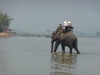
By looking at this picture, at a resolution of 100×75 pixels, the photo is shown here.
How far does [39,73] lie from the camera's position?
14.3 metres

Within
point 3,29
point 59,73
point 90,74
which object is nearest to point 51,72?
point 59,73

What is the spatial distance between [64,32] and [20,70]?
9173 mm

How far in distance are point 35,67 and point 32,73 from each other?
1690 millimetres

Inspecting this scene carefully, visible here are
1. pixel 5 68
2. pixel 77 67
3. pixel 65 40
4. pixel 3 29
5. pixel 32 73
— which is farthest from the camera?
pixel 3 29

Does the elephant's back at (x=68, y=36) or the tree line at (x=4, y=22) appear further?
the tree line at (x=4, y=22)

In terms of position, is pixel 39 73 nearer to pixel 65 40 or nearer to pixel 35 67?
pixel 35 67

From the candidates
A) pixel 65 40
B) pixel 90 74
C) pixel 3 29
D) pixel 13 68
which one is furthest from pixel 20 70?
pixel 3 29

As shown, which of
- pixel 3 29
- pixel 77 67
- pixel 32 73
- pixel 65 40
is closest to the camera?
pixel 32 73

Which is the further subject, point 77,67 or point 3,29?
point 3,29

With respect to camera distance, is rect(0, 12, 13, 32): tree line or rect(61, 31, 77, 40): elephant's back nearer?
rect(61, 31, 77, 40): elephant's back

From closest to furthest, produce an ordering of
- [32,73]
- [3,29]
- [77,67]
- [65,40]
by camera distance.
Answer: [32,73]
[77,67]
[65,40]
[3,29]

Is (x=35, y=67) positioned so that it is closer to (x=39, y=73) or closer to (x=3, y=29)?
(x=39, y=73)

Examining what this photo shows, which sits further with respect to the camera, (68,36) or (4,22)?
(4,22)

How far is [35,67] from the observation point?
15.9 m
